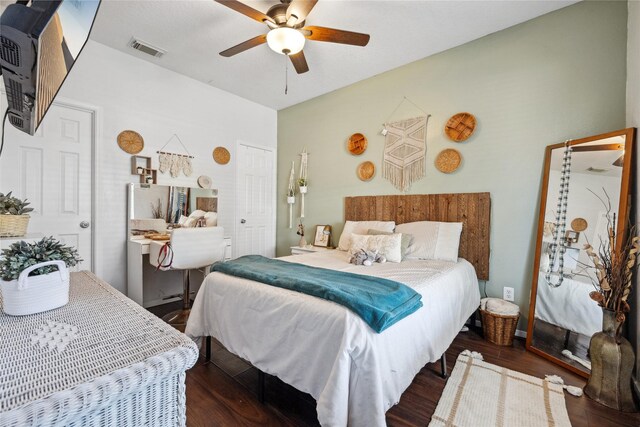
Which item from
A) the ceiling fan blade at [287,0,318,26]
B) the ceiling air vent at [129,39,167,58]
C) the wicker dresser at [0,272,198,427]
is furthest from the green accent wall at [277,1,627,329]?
the wicker dresser at [0,272,198,427]

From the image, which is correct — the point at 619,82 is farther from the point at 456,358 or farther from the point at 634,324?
the point at 456,358

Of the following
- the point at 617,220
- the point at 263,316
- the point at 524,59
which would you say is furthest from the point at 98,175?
the point at 617,220

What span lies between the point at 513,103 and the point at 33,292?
10.7 ft

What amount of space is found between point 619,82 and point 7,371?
341 centimetres

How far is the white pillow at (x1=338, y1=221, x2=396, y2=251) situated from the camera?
297cm

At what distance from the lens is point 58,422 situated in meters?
0.43

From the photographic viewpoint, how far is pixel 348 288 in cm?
150

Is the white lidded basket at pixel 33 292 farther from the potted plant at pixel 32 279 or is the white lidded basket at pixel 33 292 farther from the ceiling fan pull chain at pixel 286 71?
the ceiling fan pull chain at pixel 286 71

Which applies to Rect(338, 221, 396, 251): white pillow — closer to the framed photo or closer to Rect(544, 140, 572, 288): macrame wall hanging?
the framed photo

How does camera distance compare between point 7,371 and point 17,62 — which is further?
point 17,62

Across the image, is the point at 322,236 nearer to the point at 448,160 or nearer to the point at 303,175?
the point at 303,175

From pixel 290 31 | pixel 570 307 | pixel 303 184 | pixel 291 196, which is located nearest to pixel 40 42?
pixel 290 31

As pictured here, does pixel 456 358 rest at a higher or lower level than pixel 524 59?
lower

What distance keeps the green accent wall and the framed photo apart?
28.4 inches
